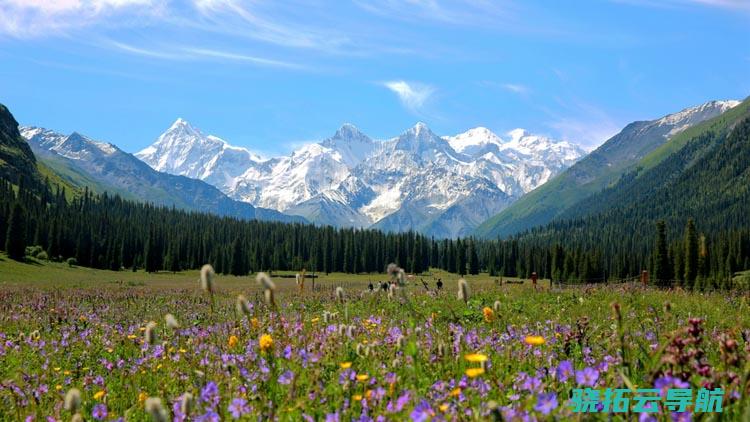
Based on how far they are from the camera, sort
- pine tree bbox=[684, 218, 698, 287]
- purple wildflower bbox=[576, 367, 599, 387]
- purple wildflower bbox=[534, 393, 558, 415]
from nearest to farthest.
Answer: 1. purple wildflower bbox=[534, 393, 558, 415]
2. purple wildflower bbox=[576, 367, 599, 387]
3. pine tree bbox=[684, 218, 698, 287]

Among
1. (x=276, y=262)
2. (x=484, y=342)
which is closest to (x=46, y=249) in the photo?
(x=276, y=262)

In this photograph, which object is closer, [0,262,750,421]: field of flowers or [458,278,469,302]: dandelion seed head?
[0,262,750,421]: field of flowers

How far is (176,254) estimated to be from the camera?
13525cm

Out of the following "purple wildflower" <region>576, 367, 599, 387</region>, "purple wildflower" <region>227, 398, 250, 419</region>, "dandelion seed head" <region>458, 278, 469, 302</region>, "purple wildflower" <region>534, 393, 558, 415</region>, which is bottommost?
"purple wildflower" <region>227, 398, 250, 419</region>

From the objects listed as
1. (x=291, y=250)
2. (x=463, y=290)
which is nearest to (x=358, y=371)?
(x=463, y=290)

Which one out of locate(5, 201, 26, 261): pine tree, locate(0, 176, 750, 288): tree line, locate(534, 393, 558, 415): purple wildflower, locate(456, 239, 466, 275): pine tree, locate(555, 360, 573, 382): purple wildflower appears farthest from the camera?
locate(456, 239, 466, 275): pine tree

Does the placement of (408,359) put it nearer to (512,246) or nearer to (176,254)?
(176,254)

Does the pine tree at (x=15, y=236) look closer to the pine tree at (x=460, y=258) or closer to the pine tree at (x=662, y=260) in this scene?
the pine tree at (x=662, y=260)

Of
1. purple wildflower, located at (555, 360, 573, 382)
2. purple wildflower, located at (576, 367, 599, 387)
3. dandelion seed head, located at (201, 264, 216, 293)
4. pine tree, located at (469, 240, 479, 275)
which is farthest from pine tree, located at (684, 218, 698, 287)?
pine tree, located at (469, 240, 479, 275)

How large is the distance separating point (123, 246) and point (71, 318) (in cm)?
12574

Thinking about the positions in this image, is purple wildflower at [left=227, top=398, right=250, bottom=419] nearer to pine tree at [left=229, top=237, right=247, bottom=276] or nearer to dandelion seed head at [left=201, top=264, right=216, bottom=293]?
dandelion seed head at [left=201, top=264, right=216, bottom=293]

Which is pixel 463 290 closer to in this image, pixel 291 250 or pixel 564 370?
pixel 564 370

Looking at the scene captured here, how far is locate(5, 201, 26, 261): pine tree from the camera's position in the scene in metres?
99.0

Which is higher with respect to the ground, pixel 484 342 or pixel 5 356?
pixel 484 342
